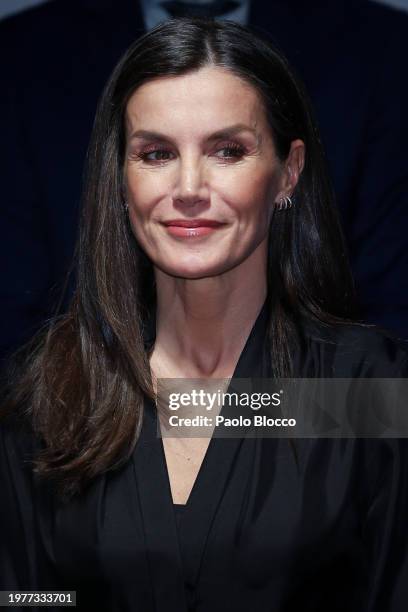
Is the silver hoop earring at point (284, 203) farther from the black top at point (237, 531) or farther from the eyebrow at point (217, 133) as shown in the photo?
the black top at point (237, 531)

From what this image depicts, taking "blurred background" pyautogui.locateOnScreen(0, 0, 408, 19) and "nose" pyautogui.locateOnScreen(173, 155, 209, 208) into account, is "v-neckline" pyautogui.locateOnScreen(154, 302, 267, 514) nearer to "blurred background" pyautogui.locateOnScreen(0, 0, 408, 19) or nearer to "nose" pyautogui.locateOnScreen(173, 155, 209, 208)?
"nose" pyautogui.locateOnScreen(173, 155, 209, 208)

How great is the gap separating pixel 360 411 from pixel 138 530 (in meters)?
0.35

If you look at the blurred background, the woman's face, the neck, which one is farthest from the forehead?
the blurred background

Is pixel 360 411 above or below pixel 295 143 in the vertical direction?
below

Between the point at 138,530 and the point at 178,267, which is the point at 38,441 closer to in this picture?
the point at 138,530

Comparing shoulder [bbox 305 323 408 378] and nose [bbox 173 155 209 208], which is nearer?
nose [bbox 173 155 209 208]

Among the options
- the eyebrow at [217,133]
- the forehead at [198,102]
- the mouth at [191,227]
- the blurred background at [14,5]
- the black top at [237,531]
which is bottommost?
the black top at [237,531]

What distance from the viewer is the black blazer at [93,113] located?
2.15 m

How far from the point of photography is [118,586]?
154 centimetres

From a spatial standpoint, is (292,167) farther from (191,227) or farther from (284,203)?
(191,227)

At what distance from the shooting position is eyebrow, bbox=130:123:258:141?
1.51 m

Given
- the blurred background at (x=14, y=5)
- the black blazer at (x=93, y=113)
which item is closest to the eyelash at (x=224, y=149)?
the black blazer at (x=93, y=113)

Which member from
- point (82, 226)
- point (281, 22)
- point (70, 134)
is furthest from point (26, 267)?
point (281, 22)

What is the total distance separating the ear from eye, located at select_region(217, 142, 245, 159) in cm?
11
